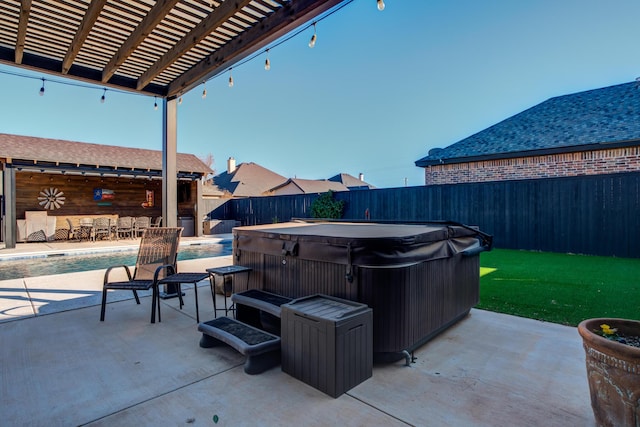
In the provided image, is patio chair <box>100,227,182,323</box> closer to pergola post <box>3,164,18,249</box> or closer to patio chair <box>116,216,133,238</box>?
pergola post <box>3,164,18,249</box>

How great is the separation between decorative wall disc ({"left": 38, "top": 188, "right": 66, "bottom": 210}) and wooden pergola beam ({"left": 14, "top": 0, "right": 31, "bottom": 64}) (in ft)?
35.1

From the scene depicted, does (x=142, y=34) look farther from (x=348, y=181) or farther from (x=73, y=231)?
(x=348, y=181)

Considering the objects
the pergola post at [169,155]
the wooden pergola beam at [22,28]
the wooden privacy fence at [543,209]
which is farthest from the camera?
the wooden privacy fence at [543,209]

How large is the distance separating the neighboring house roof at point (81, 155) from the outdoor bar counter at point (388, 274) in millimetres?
10899

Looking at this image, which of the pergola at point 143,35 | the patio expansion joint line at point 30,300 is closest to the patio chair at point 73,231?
the patio expansion joint line at point 30,300

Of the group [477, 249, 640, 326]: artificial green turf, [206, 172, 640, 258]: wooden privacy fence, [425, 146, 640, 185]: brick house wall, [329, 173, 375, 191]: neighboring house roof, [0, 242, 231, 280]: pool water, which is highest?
[329, 173, 375, 191]: neighboring house roof

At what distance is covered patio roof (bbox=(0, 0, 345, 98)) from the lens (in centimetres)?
314

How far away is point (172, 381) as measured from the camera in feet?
7.36

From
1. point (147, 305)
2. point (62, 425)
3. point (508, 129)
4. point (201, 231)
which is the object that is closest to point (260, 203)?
point (201, 231)

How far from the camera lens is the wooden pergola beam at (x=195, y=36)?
3.03 metres

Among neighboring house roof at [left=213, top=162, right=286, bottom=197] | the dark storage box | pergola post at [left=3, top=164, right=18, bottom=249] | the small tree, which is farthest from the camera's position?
neighboring house roof at [left=213, top=162, right=286, bottom=197]

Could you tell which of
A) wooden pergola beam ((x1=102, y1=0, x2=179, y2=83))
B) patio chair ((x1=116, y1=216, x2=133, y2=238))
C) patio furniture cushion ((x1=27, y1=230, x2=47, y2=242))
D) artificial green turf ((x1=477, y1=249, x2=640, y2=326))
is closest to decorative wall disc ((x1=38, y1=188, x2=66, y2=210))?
patio furniture cushion ((x1=27, y1=230, x2=47, y2=242))

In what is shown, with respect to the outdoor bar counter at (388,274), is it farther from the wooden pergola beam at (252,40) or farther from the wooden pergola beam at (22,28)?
the wooden pergola beam at (22,28)

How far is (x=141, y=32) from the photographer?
3414 millimetres
